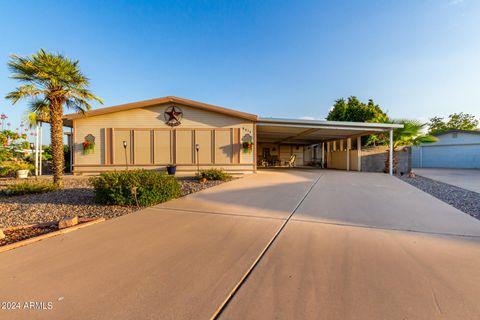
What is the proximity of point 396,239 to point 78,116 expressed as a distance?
43.2 feet

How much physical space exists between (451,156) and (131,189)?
2410 centimetres

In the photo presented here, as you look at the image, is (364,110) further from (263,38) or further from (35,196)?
(35,196)

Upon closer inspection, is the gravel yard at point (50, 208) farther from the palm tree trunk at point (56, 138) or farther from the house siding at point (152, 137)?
the house siding at point (152, 137)

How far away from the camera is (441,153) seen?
17734 mm

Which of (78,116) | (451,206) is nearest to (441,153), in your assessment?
(451,206)

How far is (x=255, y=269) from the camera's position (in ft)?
6.91

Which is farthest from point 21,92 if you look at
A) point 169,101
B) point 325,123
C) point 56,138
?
point 325,123

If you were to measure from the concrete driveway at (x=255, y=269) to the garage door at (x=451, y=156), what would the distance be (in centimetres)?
1916

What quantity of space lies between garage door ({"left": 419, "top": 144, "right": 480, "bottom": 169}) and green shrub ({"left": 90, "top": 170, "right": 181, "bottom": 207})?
23082mm

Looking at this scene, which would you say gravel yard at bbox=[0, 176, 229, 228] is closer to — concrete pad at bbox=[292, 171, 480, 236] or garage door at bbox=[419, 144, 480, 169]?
concrete pad at bbox=[292, 171, 480, 236]

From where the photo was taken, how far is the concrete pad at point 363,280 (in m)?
1.54

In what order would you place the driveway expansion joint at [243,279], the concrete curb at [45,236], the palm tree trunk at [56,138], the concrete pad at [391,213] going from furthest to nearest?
the palm tree trunk at [56,138], the concrete pad at [391,213], the concrete curb at [45,236], the driveway expansion joint at [243,279]

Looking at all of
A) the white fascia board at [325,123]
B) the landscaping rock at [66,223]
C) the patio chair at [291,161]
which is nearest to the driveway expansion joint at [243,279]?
the landscaping rock at [66,223]

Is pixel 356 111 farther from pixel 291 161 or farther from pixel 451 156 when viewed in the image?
pixel 451 156
